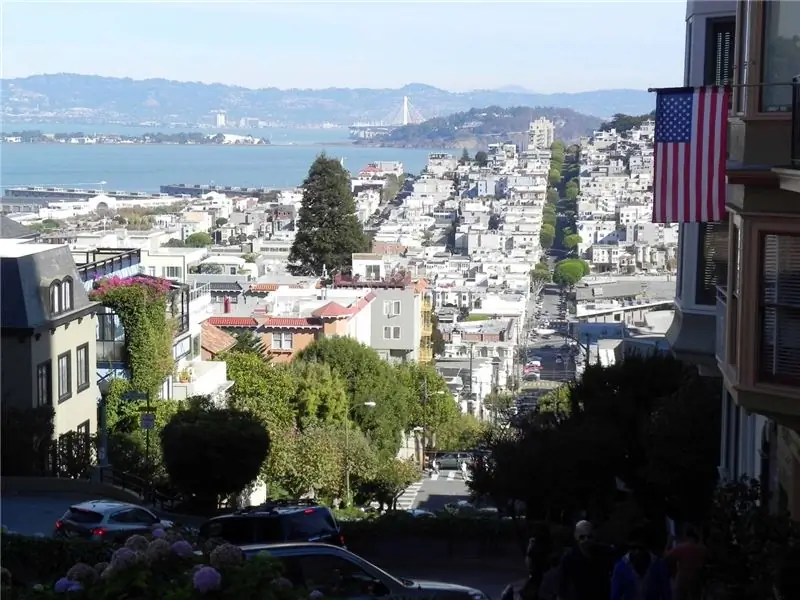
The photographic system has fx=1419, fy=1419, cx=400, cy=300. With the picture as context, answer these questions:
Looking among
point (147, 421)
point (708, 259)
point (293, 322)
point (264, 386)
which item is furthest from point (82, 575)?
point (293, 322)

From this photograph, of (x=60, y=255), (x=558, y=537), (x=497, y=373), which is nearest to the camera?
(x=558, y=537)

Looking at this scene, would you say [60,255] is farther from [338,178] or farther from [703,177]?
[338,178]

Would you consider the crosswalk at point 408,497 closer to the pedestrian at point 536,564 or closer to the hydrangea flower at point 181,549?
the pedestrian at point 536,564

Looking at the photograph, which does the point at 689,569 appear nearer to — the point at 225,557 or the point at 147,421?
the point at 225,557

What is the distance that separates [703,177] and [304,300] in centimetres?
5004

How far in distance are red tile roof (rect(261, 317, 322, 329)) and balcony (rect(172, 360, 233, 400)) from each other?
1560cm

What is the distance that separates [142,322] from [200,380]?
4.50 metres

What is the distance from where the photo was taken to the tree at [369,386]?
4509cm

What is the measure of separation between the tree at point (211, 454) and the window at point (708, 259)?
429 inches

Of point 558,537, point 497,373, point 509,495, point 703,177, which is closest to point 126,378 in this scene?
point 509,495

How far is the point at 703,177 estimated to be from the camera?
30.8 ft

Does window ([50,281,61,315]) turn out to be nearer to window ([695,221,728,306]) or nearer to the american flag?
window ([695,221,728,306])

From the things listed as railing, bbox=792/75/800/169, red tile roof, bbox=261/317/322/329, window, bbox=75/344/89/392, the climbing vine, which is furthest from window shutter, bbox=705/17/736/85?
red tile roof, bbox=261/317/322/329

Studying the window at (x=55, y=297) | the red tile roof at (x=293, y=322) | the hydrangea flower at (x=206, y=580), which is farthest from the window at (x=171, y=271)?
the hydrangea flower at (x=206, y=580)
